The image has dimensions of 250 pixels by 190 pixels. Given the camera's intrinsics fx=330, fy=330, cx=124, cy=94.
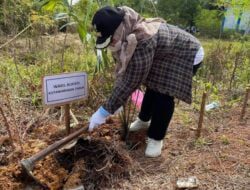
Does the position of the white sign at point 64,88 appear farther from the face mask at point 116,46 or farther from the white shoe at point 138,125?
the white shoe at point 138,125

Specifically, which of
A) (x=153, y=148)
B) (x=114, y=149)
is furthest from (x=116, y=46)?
(x=153, y=148)

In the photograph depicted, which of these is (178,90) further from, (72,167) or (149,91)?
(72,167)

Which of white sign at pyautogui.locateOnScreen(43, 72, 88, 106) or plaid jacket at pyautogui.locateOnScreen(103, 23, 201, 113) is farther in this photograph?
plaid jacket at pyautogui.locateOnScreen(103, 23, 201, 113)

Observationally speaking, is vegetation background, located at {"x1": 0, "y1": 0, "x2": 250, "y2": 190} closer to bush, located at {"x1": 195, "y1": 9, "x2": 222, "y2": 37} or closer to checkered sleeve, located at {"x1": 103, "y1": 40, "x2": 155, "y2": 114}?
checkered sleeve, located at {"x1": 103, "y1": 40, "x2": 155, "y2": 114}

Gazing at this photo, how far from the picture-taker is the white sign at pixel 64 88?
182cm

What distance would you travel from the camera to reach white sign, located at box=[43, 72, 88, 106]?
5.97ft

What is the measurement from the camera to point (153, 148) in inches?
84.2

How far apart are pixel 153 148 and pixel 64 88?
2.29 ft

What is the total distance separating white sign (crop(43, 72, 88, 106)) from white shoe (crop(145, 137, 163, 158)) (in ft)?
1.74

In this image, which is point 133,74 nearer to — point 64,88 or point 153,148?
point 64,88

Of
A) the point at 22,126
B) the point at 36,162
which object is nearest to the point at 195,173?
the point at 36,162

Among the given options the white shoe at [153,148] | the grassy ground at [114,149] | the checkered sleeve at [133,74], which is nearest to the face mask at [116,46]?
the checkered sleeve at [133,74]

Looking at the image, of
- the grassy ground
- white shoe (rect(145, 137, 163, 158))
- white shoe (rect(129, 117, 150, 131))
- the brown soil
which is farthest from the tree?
white shoe (rect(145, 137, 163, 158))

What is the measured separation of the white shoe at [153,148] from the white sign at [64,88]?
1.74ft
